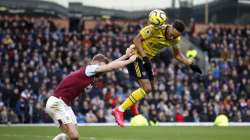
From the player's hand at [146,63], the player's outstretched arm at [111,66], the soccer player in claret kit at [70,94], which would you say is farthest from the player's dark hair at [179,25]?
the player's outstretched arm at [111,66]

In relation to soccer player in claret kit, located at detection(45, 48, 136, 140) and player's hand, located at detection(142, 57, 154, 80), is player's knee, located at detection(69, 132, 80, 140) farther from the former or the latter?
player's hand, located at detection(142, 57, 154, 80)

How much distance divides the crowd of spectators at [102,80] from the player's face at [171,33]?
13.7 metres

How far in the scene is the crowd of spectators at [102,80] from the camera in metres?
32.6

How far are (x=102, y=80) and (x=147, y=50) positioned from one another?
14914mm

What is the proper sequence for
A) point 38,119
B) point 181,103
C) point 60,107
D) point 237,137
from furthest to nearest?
point 181,103 < point 38,119 < point 237,137 < point 60,107

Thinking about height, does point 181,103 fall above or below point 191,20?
below

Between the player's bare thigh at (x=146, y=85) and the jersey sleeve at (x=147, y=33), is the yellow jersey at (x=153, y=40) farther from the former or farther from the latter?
the player's bare thigh at (x=146, y=85)

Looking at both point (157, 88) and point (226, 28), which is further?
point (226, 28)

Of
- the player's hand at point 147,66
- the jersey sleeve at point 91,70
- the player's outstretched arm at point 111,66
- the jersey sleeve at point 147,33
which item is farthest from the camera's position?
the jersey sleeve at point 147,33

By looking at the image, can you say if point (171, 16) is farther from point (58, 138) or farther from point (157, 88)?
point (58, 138)

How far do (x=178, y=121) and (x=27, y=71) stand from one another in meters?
7.44

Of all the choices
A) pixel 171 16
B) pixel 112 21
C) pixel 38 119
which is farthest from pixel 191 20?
pixel 38 119

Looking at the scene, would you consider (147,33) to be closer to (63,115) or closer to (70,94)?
(70,94)

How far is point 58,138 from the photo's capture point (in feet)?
46.7
